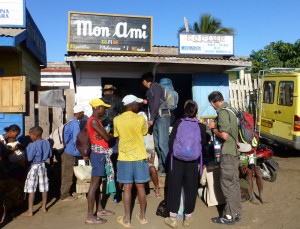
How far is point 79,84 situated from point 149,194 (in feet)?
13.5

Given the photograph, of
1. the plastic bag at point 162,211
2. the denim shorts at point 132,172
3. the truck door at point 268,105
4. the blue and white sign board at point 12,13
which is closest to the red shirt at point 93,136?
the denim shorts at point 132,172

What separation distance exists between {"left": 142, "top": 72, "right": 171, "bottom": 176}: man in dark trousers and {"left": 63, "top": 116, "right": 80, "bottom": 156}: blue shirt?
130 centimetres

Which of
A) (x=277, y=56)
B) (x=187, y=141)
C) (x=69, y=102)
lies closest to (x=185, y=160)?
(x=187, y=141)

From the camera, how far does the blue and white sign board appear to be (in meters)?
6.79

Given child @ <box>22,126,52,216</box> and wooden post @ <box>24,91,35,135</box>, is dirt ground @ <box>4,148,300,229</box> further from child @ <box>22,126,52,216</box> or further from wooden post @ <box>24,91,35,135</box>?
wooden post @ <box>24,91,35,135</box>

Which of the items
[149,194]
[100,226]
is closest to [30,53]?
[149,194]

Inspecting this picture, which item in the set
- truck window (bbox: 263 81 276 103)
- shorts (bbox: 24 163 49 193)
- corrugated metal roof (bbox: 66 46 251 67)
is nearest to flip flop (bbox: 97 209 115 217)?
shorts (bbox: 24 163 49 193)

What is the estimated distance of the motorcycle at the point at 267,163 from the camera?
655 centimetres

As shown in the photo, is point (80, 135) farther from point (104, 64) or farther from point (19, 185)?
point (104, 64)

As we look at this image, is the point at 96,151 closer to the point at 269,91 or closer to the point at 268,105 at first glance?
the point at 268,105

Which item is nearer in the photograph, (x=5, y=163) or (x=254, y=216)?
(x=254, y=216)

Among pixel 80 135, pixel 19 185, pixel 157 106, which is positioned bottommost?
pixel 19 185

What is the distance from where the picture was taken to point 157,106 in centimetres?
580

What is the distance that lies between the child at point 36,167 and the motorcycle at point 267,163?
4003 millimetres
